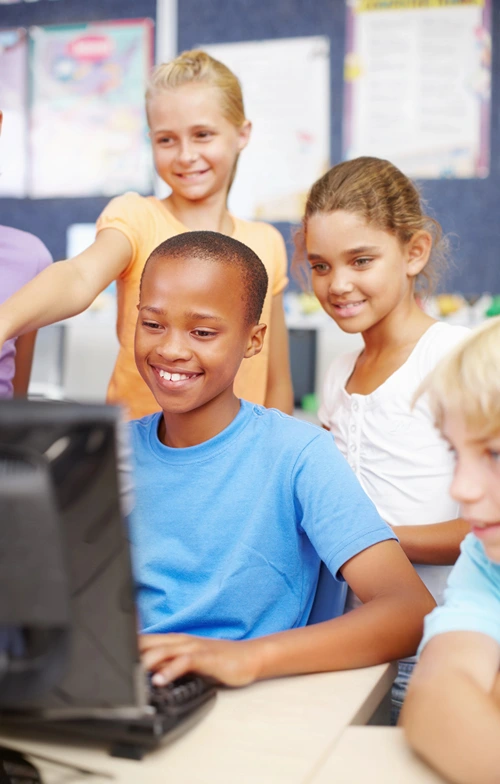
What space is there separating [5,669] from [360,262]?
37.9 inches

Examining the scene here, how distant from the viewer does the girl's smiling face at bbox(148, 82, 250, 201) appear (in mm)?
1436

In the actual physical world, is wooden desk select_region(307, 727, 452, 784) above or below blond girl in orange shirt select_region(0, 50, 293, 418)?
below

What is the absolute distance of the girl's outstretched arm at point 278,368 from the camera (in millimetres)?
1576

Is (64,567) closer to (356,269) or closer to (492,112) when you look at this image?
(356,269)

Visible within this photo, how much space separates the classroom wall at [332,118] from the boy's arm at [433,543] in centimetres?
149

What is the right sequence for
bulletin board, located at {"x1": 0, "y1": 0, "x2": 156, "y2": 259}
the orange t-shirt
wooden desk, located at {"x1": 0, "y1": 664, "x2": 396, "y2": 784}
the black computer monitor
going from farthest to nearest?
bulletin board, located at {"x1": 0, "y1": 0, "x2": 156, "y2": 259}
the orange t-shirt
wooden desk, located at {"x1": 0, "y1": 664, "x2": 396, "y2": 784}
the black computer monitor

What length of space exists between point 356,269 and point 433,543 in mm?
444

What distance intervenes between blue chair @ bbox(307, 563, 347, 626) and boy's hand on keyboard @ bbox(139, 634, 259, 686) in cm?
23

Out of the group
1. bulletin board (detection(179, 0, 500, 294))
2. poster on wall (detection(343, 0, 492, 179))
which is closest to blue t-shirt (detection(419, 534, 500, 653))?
bulletin board (detection(179, 0, 500, 294))

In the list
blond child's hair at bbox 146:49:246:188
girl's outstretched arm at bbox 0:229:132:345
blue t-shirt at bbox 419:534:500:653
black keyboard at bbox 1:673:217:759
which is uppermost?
blond child's hair at bbox 146:49:246:188

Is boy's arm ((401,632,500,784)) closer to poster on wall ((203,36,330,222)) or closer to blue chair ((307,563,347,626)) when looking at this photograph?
blue chair ((307,563,347,626))

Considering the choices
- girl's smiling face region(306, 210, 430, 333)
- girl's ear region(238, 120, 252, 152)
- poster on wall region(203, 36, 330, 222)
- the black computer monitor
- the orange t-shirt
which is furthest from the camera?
poster on wall region(203, 36, 330, 222)

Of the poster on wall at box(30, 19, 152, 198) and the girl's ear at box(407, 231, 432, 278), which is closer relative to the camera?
the girl's ear at box(407, 231, 432, 278)

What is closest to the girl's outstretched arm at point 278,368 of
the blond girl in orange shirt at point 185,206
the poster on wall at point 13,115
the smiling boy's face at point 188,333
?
the blond girl in orange shirt at point 185,206
